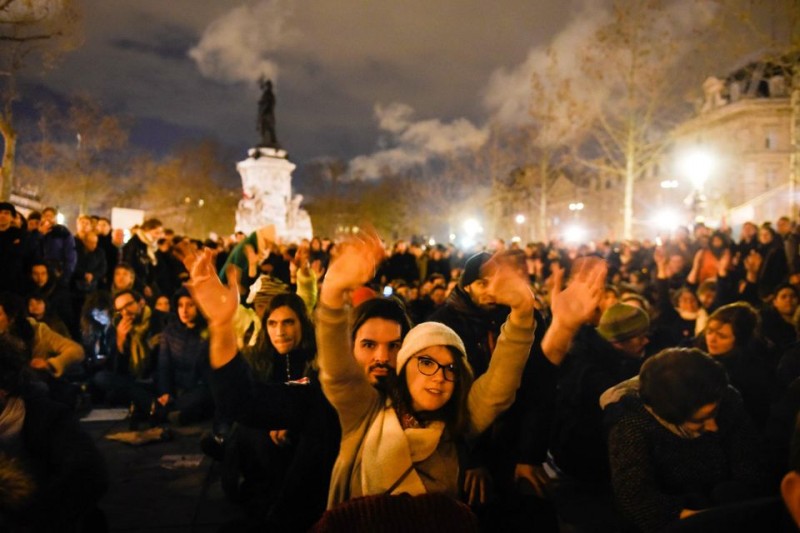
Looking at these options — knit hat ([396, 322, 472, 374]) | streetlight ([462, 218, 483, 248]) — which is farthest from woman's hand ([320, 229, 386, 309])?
streetlight ([462, 218, 483, 248])

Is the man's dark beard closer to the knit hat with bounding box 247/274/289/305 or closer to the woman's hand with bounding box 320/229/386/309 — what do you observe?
the woman's hand with bounding box 320/229/386/309

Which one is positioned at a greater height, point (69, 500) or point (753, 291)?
point (753, 291)

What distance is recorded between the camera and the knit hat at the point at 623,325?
4.68 meters

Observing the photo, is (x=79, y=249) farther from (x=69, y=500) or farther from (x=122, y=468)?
(x=69, y=500)

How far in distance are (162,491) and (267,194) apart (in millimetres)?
25331

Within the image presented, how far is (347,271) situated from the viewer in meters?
2.18

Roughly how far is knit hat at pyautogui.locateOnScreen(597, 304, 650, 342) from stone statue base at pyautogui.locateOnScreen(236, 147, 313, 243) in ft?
80.3

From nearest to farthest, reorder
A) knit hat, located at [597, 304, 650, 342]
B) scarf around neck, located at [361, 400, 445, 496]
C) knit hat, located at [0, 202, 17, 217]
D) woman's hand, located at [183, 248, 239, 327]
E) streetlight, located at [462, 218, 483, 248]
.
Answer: scarf around neck, located at [361, 400, 445, 496] < woman's hand, located at [183, 248, 239, 327] < knit hat, located at [597, 304, 650, 342] < knit hat, located at [0, 202, 17, 217] < streetlight, located at [462, 218, 483, 248]

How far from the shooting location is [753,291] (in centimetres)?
988

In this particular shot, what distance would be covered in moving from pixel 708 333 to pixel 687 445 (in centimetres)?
215

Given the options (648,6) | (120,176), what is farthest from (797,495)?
(120,176)

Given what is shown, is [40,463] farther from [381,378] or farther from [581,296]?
[581,296]

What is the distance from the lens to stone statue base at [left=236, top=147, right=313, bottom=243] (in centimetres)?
2847

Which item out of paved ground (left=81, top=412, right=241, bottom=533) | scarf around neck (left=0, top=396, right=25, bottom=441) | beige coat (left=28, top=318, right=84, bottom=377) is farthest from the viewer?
beige coat (left=28, top=318, right=84, bottom=377)
